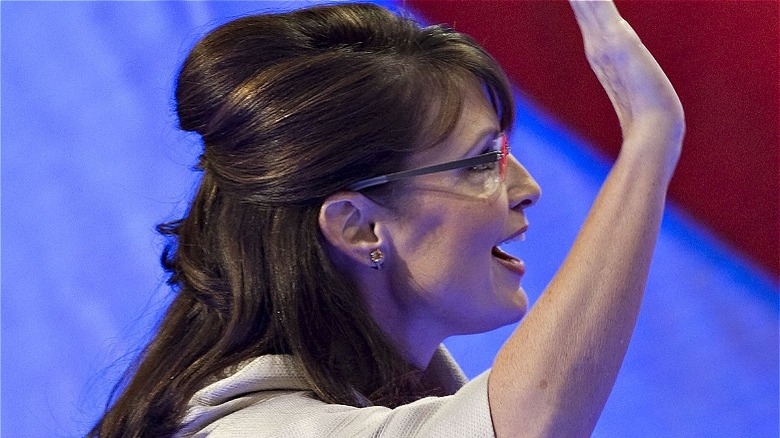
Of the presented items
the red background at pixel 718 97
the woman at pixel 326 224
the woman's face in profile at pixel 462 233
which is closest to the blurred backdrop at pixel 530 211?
the red background at pixel 718 97

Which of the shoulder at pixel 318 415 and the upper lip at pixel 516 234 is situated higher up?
the upper lip at pixel 516 234

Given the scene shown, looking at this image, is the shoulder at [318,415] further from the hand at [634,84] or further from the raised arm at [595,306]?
the hand at [634,84]

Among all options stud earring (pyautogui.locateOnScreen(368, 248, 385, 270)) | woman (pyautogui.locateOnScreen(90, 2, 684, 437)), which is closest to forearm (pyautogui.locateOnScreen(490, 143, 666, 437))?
woman (pyautogui.locateOnScreen(90, 2, 684, 437))

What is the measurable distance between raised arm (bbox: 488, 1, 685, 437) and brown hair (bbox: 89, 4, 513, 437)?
11.4 inches

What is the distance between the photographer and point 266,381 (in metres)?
1.08

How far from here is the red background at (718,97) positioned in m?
1.86

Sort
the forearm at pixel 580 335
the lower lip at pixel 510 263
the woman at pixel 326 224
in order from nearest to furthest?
the forearm at pixel 580 335, the woman at pixel 326 224, the lower lip at pixel 510 263

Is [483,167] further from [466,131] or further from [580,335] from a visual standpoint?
[580,335]

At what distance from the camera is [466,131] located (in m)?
1.20

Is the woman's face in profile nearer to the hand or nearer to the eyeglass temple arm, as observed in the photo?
the eyeglass temple arm

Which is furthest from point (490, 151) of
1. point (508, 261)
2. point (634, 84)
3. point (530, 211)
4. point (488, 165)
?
point (530, 211)

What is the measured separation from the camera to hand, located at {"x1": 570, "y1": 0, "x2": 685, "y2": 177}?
0.92m

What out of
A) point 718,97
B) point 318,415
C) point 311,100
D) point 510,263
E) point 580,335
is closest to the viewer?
point 580,335

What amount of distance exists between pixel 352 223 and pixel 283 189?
84mm
